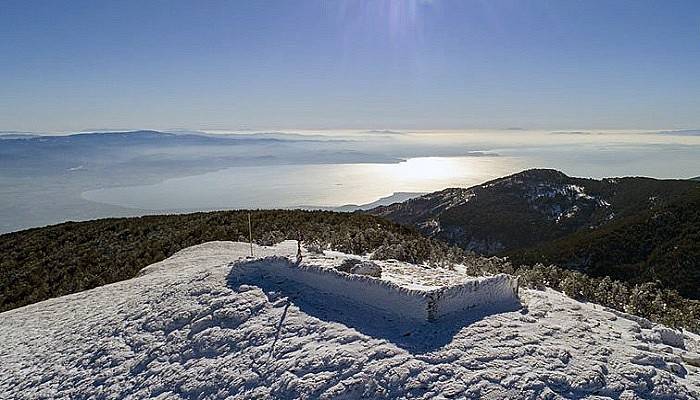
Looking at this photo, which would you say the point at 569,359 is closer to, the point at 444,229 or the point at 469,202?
the point at 444,229

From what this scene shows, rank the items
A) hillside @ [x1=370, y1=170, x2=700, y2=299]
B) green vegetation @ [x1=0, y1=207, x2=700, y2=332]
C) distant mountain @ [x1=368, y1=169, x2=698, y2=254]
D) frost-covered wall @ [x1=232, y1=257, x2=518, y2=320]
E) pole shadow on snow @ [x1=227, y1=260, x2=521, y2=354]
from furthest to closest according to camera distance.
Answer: distant mountain @ [x1=368, y1=169, x2=698, y2=254]
hillside @ [x1=370, y1=170, x2=700, y2=299]
green vegetation @ [x1=0, y1=207, x2=700, y2=332]
frost-covered wall @ [x1=232, y1=257, x2=518, y2=320]
pole shadow on snow @ [x1=227, y1=260, x2=521, y2=354]

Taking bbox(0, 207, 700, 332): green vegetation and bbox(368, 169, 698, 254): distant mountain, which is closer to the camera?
bbox(0, 207, 700, 332): green vegetation

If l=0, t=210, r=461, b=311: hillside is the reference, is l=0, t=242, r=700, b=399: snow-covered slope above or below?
above

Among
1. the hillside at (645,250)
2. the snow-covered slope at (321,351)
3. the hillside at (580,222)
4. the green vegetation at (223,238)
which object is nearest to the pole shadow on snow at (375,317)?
the snow-covered slope at (321,351)

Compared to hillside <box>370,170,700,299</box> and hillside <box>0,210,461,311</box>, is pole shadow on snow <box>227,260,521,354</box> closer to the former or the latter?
hillside <box>0,210,461,311</box>

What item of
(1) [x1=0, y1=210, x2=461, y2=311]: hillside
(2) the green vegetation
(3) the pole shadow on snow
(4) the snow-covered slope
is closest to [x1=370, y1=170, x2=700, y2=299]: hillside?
(2) the green vegetation

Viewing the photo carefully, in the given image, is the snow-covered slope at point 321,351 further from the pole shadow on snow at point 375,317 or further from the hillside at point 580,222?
the hillside at point 580,222
